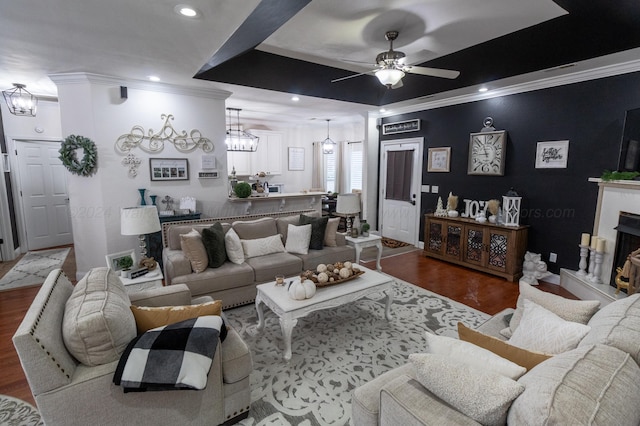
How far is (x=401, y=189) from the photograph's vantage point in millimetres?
6062

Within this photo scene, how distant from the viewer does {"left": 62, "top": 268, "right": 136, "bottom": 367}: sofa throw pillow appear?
1454mm

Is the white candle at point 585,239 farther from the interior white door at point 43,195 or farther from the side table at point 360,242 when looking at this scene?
the interior white door at point 43,195

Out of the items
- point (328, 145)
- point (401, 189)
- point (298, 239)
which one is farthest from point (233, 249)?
point (328, 145)

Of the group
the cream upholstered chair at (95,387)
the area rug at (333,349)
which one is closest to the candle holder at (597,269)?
the area rug at (333,349)

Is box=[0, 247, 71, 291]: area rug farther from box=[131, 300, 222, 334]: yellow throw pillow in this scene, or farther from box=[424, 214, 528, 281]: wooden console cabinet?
box=[424, 214, 528, 281]: wooden console cabinet

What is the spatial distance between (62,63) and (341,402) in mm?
4323

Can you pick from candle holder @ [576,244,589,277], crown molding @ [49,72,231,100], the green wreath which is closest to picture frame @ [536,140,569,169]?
candle holder @ [576,244,589,277]

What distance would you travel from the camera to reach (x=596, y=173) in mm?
3678

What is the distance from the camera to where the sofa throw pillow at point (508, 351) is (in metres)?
1.28

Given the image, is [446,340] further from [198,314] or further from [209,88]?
[209,88]

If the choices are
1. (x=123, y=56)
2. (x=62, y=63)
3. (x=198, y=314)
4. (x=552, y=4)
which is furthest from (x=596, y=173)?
(x=62, y=63)

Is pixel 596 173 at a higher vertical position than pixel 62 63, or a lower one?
lower

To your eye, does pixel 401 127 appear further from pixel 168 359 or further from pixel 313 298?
pixel 168 359

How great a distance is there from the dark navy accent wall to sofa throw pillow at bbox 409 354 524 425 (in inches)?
151
